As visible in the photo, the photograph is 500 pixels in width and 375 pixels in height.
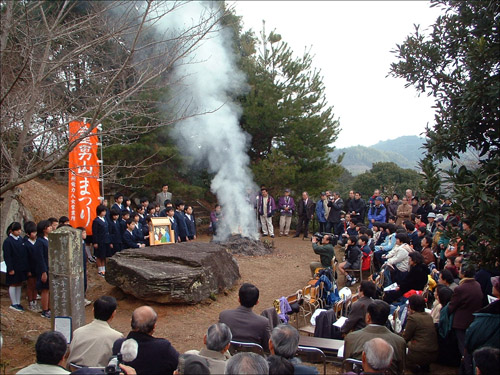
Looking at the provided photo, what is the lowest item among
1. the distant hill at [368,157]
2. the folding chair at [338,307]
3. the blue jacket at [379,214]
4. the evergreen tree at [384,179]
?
the folding chair at [338,307]

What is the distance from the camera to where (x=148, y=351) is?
320 cm

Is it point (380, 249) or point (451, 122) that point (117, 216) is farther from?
point (451, 122)

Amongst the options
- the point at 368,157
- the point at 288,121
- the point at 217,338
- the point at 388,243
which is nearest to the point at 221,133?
the point at 288,121

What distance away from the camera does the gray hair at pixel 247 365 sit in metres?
2.69

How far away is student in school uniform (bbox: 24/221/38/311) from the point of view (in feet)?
23.0

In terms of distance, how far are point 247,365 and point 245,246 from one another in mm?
9758

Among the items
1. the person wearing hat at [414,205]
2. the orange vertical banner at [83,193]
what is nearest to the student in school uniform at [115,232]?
the orange vertical banner at [83,193]

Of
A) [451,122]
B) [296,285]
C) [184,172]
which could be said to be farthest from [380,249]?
[184,172]

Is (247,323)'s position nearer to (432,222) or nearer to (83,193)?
(83,193)

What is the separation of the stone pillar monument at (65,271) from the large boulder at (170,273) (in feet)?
7.80

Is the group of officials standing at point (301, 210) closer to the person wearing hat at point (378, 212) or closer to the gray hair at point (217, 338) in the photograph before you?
the person wearing hat at point (378, 212)

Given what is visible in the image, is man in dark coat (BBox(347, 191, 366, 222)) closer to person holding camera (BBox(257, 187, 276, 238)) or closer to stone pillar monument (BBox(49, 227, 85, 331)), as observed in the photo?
person holding camera (BBox(257, 187, 276, 238))

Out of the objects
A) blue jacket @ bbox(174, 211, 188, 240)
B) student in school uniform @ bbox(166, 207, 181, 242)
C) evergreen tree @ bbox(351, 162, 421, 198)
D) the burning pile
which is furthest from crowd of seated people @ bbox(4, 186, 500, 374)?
evergreen tree @ bbox(351, 162, 421, 198)

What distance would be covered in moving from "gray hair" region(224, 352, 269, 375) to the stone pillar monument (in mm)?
2926
